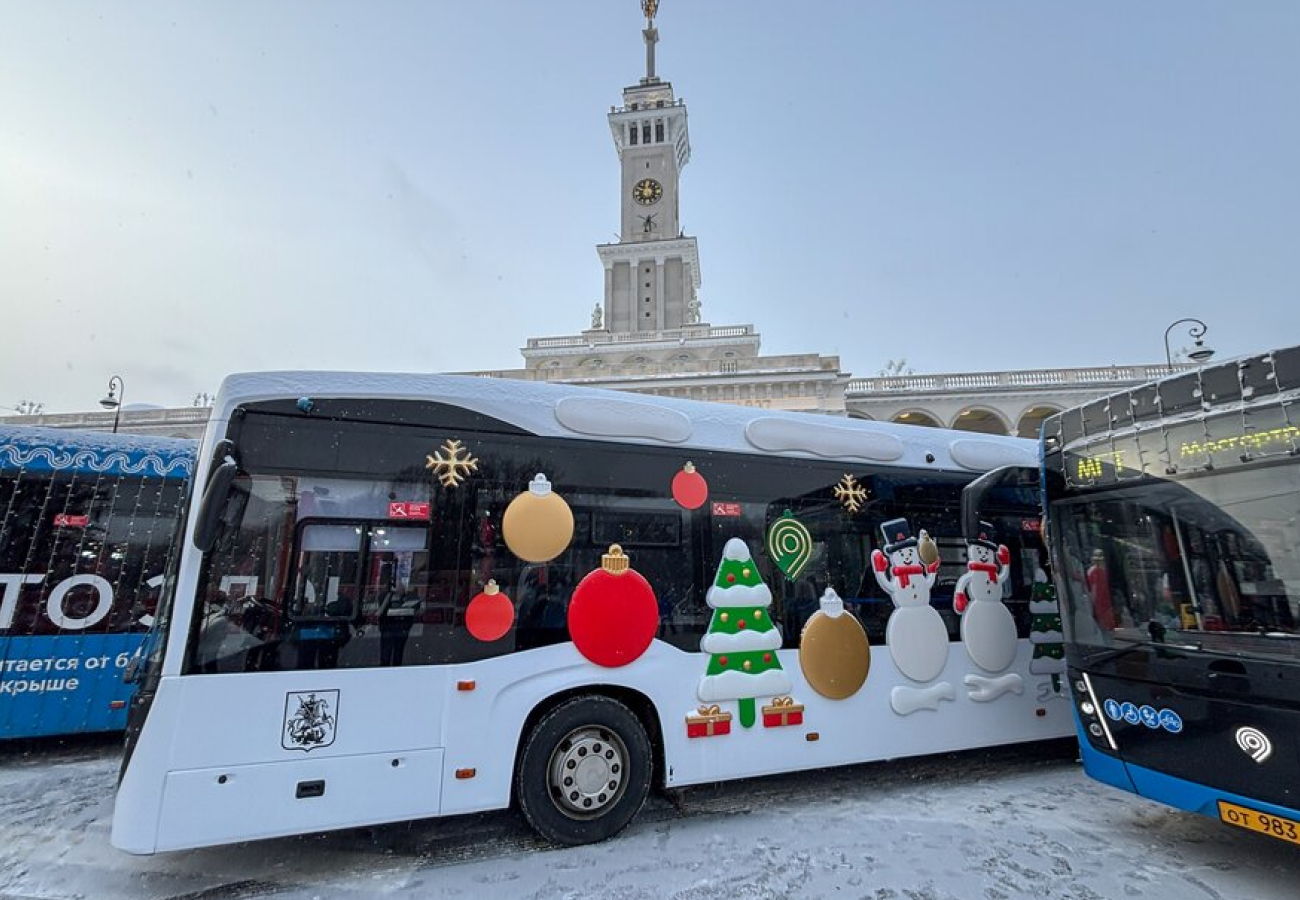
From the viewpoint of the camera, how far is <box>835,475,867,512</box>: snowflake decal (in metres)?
5.21

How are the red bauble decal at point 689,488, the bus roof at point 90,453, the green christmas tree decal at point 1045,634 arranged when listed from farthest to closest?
the bus roof at point 90,453 → the green christmas tree decal at point 1045,634 → the red bauble decal at point 689,488

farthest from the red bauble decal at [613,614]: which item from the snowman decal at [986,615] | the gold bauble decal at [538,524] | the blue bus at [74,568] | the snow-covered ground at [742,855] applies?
the blue bus at [74,568]

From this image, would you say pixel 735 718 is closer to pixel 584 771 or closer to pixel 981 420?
pixel 584 771

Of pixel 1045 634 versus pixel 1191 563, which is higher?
pixel 1191 563

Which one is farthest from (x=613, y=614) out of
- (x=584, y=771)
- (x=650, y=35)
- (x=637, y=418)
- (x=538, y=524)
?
(x=650, y=35)

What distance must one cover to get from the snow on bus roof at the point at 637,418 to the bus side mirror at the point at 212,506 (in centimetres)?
53

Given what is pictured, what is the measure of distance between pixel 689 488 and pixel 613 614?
1108mm

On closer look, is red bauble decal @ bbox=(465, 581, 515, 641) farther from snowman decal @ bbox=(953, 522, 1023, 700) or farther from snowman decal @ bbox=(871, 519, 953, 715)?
snowman decal @ bbox=(953, 522, 1023, 700)

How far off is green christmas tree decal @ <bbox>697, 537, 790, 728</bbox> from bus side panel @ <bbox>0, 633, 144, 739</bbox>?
19.6ft

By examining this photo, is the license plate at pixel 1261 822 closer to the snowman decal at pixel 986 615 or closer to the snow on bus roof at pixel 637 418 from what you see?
the snowman decal at pixel 986 615

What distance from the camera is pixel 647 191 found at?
6162cm

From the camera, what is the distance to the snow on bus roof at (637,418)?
3875mm

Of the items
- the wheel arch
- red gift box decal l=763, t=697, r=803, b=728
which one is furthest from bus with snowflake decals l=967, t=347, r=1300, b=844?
the wheel arch

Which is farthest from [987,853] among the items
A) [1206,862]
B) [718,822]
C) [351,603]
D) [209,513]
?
[209,513]
